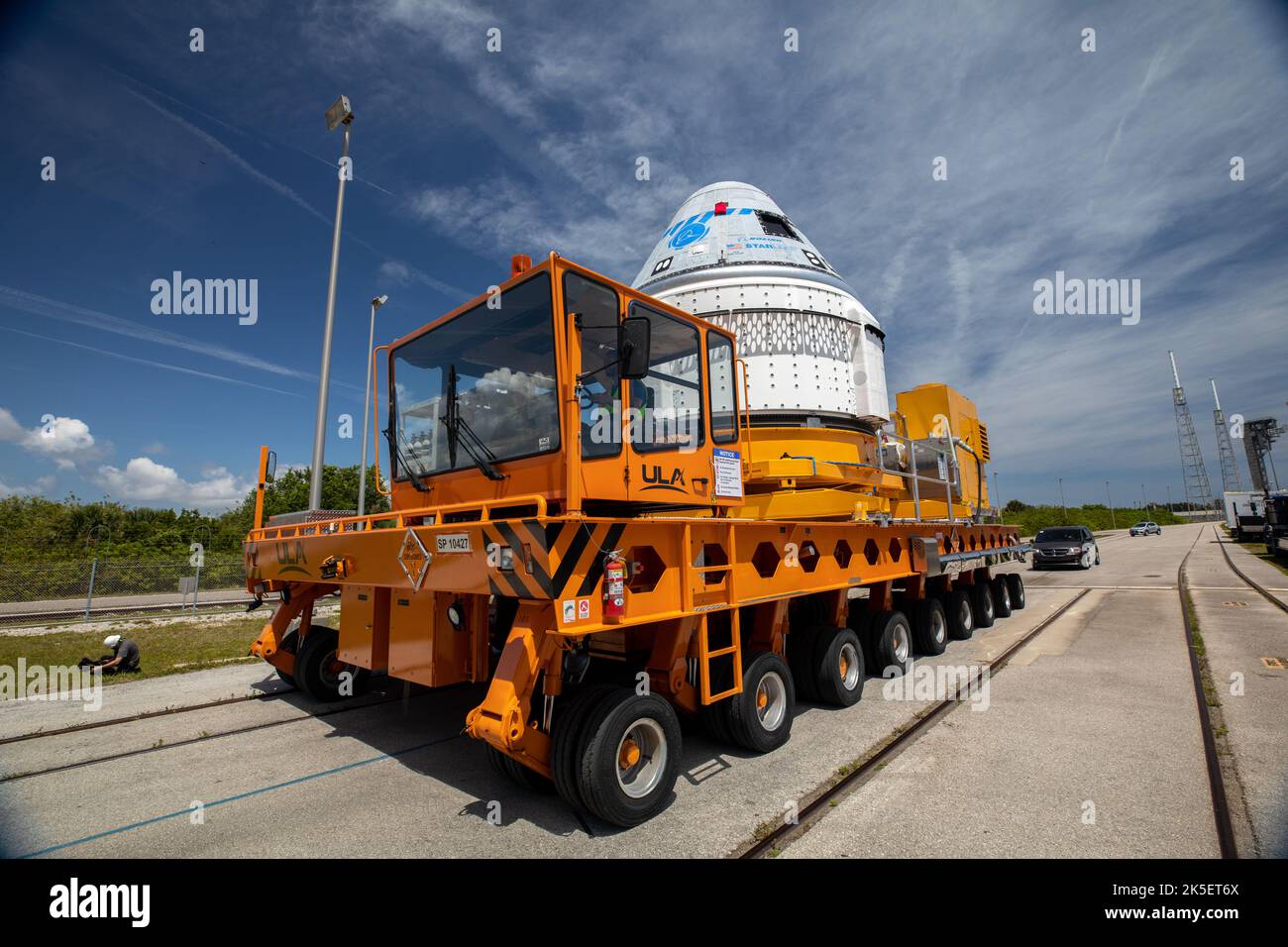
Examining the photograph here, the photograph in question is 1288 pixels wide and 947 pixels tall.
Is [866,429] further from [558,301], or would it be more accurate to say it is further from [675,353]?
[558,301]

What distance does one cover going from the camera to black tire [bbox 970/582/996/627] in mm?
10242

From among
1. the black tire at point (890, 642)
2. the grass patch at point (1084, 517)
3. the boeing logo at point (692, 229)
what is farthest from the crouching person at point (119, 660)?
the grass patch at point (1084, 517)

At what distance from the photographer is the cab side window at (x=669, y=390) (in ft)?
13.5

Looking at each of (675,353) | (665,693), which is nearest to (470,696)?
(665,693)

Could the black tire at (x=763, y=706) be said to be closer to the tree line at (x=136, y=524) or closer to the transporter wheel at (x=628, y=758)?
the transporter wheel at (x=628, y=758)

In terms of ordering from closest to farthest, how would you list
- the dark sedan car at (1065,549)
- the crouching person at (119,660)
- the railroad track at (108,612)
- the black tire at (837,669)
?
the black tire at (837,669) < the crouching person at (119,660) < the railroad track at (108,612) < the dark sedan car at (1065,549)

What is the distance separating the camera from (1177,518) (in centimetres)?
10612

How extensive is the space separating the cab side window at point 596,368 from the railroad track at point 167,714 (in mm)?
4368

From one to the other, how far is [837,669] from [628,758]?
2935 mm

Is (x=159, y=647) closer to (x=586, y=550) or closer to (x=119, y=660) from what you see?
(x=119, y=660)

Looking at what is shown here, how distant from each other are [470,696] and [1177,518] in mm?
139983

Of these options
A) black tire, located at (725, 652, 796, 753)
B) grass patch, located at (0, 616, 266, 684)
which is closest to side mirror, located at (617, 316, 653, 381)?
black tire, located at (725, 652, 796, 753)

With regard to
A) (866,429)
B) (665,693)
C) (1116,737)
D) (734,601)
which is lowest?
(1116,737)
